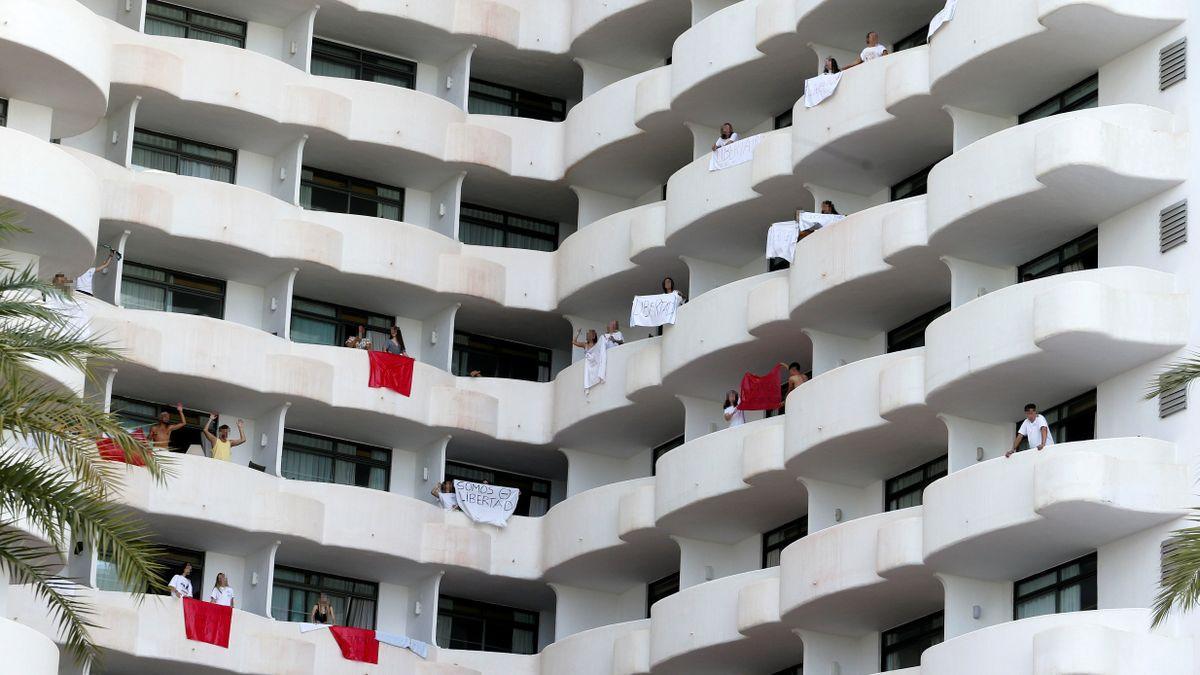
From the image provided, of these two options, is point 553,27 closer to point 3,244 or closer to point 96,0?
point 96,0

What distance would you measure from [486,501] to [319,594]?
4.36 meters

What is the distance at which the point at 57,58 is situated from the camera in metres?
52.8

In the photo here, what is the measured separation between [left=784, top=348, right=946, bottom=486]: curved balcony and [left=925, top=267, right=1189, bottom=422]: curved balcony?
2.69ft

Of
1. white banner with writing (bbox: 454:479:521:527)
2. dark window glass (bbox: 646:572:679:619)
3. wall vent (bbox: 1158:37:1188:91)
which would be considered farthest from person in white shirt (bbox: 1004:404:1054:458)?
white banner with writing (bbox: 454:479:521:527)

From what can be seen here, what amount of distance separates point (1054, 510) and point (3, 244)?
71.0 ft

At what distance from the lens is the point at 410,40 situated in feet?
212

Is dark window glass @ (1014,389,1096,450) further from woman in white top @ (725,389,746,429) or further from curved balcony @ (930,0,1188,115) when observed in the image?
woman in white top @ (725,389,746,429)

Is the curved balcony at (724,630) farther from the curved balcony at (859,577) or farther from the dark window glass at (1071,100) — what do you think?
the dark window glass at (1071,100)

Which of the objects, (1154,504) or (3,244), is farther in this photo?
(3,244)

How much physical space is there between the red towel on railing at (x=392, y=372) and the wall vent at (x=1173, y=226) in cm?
2035

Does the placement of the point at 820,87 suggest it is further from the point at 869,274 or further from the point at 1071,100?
the point at 1071,100

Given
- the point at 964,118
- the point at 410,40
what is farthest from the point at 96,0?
the point at 964,118

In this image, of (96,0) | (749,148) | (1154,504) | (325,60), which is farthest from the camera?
(325,60)

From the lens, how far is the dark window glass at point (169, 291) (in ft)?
195
